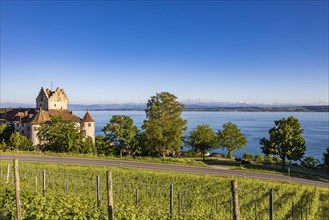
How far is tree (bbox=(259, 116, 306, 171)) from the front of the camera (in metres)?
40.2

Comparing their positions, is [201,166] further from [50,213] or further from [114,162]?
[50,213]

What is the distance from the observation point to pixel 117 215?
1030cm

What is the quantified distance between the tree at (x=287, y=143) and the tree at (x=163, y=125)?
1381 cm

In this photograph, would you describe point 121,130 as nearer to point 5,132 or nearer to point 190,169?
point 190,169

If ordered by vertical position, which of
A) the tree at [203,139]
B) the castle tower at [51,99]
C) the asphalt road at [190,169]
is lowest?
the asphalt road at [190,169]

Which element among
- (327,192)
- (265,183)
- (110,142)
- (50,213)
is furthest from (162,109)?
(50,213)

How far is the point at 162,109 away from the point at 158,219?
3562 cm

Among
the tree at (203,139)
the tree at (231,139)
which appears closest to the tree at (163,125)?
the tree at (203,139)

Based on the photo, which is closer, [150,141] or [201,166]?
[201,166]

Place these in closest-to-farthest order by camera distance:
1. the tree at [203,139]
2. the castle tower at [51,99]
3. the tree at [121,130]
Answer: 1. the tree at [121,130]
2. the tree at [203,139]
3. the castle tower at [51,99]

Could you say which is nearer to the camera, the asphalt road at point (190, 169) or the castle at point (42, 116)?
the asphalt road at point (190, 169)

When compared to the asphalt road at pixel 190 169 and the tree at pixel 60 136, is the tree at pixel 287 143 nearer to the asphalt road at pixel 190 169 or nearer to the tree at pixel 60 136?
the asphalt road at pixel 190 169

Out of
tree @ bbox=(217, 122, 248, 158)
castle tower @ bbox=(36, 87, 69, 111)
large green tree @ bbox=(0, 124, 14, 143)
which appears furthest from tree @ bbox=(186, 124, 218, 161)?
castle tower @ bbox=(36, 87, 69, 111)

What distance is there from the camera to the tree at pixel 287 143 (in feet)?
132
